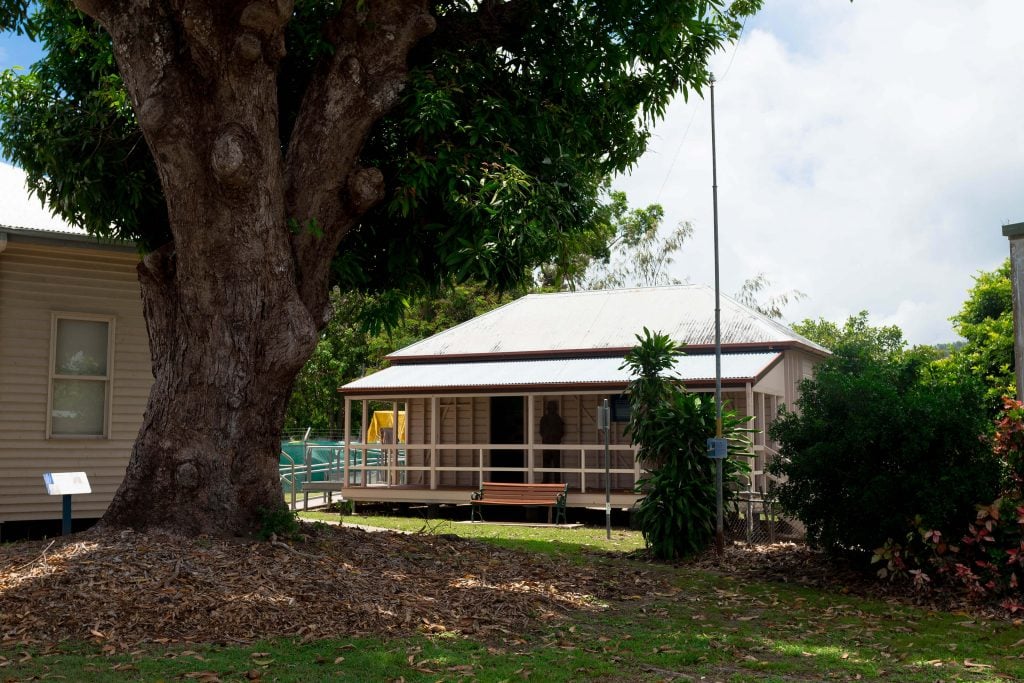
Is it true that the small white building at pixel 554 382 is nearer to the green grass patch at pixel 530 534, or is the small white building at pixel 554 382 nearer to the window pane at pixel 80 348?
the green grass patch at pixel 530 534

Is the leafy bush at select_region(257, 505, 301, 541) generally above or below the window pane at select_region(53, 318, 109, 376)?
below

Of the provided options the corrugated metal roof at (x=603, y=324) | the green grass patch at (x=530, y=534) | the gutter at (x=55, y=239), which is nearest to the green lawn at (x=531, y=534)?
the green grass patch at (x=530, y=534)

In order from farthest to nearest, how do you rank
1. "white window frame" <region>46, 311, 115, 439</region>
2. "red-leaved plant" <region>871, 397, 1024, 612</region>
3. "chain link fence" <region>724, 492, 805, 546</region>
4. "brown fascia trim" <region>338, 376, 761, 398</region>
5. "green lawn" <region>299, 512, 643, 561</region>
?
"brown fascia trim" <region>338, 376, 761, 398</region>, "green lawn" <region>299, 512, 643, 561</region>, "chain link fence" <region>724, 492, 805, 546</region>, "white window frame" <region>46, 311, 115, 439</region>, "red-leaved plant" <region>871, 397, 1024, 612</region>

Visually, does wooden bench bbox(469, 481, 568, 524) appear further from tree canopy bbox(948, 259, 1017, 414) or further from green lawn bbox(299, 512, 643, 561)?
tree canopy bbox(948, 259, 1017, 414)

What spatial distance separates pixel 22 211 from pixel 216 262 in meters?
5.72

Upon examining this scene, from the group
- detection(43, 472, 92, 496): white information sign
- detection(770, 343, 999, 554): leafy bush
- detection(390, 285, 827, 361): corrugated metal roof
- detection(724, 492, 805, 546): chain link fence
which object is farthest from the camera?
detection(390, 285, 827, 361): corrugated metal roof

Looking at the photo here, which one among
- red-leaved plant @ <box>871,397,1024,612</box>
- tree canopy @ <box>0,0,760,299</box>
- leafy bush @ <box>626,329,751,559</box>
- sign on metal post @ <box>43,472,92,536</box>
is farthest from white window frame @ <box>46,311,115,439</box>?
red-leaved plant @ <box>871,397,1024,612</box>

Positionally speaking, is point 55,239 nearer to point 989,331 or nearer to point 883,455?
point 883,455

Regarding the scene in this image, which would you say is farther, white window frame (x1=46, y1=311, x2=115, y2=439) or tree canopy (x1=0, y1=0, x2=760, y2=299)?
white window frame (x1=46, y1=311, x2=115, y2=439)

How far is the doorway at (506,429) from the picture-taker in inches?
946

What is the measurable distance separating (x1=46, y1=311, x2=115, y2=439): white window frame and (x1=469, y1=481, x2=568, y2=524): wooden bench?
28.2 ft

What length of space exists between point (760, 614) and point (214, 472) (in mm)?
5451

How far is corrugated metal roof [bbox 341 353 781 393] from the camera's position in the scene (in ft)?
66.7

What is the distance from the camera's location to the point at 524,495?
20.7 meters
